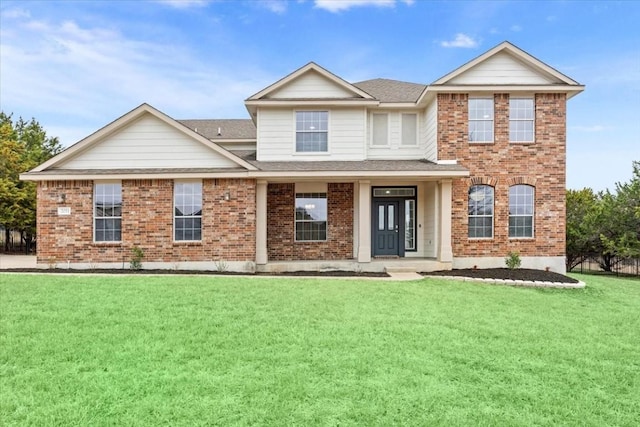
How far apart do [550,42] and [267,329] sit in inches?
705

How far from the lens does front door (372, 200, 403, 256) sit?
50.1 ft

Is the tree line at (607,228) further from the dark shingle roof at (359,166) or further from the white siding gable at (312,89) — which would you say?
the white siding gable at (312,89)

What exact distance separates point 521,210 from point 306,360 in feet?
39.1

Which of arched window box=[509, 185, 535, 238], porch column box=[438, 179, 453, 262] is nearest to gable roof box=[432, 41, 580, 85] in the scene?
porch column box=[438, 179, 453, 262]

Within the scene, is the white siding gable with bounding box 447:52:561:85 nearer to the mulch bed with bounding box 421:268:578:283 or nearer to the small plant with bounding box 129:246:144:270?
the mulch bed with bounding box 421:268:578:283

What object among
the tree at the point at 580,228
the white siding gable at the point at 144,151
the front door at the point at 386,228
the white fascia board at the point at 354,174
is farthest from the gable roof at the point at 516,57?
the tree at the point at 580,228

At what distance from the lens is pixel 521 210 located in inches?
551

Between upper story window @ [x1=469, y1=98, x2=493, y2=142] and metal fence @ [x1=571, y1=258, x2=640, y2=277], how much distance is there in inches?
509

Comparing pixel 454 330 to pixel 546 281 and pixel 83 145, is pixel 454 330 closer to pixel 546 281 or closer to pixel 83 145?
pixel 546 281

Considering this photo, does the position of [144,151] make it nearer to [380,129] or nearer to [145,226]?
[145,226]

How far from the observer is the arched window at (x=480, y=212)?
45.5 feet

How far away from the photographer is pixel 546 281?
11602 millimetres

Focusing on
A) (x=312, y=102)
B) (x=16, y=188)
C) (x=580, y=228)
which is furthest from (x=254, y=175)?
(x=580, y=228)

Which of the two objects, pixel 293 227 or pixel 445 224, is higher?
pixel 445 224
